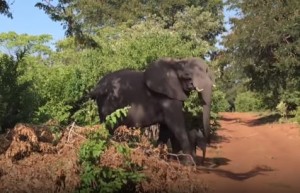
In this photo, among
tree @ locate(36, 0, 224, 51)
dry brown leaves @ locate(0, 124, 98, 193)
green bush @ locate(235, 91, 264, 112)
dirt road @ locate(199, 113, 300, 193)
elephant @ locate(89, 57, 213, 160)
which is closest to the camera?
dry brown leaves @ locate(0, 124, 98, 193)

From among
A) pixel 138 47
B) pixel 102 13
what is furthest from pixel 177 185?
pixel 102 13

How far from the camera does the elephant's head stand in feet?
36.0

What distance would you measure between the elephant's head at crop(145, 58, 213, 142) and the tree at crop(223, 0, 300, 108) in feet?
45.7

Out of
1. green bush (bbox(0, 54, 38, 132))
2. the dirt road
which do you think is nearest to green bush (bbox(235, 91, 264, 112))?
the dirt road

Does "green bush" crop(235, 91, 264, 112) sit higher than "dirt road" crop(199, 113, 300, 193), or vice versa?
"green bush" crop(235, 91, 264, 112)

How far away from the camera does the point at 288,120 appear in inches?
1116

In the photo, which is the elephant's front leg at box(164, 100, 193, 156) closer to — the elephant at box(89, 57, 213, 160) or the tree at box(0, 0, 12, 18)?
the elephant at box(89, 57, 213, 160)

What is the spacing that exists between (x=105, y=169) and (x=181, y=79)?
5.07 meters

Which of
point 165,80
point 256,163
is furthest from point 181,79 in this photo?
point 256,163

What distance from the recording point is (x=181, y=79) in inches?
442

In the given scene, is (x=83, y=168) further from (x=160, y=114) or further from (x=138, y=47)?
(x=138, y=47)

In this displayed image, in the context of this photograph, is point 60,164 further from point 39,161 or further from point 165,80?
point 165,80

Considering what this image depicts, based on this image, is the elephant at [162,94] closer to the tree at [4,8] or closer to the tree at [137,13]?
the tree at [4,8]

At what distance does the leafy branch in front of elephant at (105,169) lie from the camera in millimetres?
6277
